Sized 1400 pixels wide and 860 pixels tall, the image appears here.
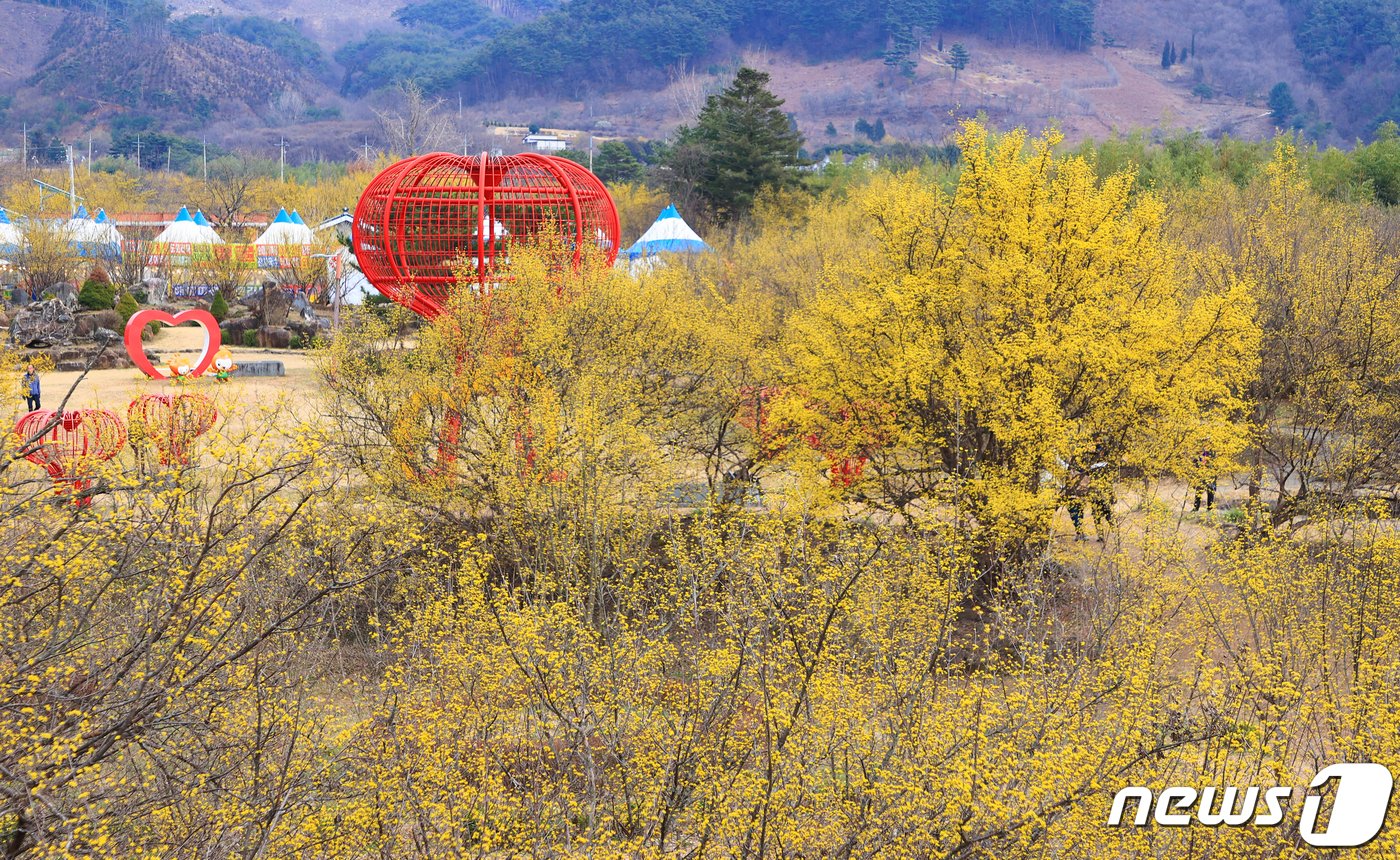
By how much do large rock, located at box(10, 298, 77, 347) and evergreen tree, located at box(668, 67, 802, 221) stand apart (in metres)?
20.5

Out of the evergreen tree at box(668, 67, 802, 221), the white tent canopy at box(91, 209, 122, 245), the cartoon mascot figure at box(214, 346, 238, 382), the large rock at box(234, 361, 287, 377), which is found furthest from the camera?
the white tent canopy at box(91, 209, 122, 245)

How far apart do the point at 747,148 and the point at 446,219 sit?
85.5 feet

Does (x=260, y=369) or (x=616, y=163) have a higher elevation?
(x=616, y=163)

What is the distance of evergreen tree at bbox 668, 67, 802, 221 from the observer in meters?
39.7

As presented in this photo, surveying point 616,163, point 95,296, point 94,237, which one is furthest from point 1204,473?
point 616,163

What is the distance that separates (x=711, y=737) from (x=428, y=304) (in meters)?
8.06

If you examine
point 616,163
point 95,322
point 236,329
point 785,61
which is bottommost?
point 236,329

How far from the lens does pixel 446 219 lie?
48.6ft

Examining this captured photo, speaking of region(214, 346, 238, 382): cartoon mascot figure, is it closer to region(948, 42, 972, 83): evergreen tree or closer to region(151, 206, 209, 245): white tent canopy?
region(151, 206, 209, 245): white tent canopy

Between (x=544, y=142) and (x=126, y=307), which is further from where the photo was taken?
(x=544, y=142)

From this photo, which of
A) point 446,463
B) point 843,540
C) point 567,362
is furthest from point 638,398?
point 843,540

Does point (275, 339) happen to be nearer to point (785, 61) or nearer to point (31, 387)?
point (31, 387)

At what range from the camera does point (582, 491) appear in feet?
38.0

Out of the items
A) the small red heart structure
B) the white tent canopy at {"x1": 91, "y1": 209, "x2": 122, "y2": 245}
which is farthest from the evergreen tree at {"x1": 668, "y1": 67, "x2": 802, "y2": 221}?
the white tent canopy at {"x1": 91, "y1": 209, "x2": 122, "y2": 245}
